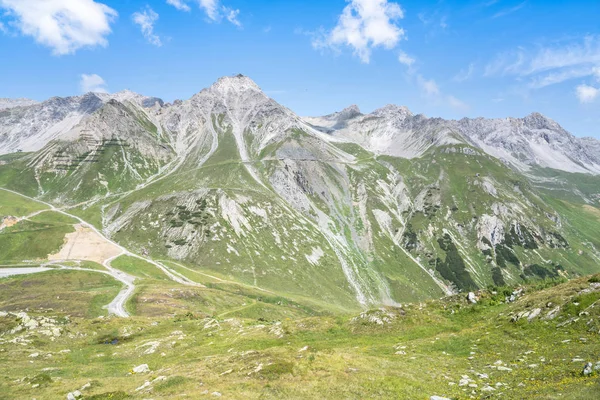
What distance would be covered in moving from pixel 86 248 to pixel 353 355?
16183 cm

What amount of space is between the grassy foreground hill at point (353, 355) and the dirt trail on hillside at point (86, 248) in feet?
327

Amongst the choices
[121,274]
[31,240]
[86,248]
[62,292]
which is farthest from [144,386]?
[31,240]

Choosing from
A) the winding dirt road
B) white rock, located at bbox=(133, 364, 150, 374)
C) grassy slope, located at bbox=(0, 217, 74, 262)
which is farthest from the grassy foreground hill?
grassy slope, located at bbox=(0, 217, 74, 262)

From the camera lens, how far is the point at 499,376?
2322 cm

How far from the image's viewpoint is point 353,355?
31109mm

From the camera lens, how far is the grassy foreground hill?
23047 mm

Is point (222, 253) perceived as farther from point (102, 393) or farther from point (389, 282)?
point (102, 393)

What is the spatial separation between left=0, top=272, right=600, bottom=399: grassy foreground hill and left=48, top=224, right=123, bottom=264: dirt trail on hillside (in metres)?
99.7

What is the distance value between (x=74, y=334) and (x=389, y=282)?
167 meters

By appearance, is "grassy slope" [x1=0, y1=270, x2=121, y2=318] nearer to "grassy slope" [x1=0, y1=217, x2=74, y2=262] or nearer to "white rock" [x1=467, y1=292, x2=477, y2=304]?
"grassy slope" [x1=0, y1=217, x2=74, y2=262]

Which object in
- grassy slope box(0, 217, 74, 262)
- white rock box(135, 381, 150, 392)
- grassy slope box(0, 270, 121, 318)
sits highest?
grassy slope box(0, 217, 74, 262)

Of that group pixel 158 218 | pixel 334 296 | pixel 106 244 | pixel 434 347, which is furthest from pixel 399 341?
pixel 158 218

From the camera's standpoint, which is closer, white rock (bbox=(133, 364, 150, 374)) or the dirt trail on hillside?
white rock (bbox=(133, 364, 150, 374))

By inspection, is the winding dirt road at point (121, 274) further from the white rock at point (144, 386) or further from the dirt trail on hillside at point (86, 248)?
the white rock at point (144, 386)
